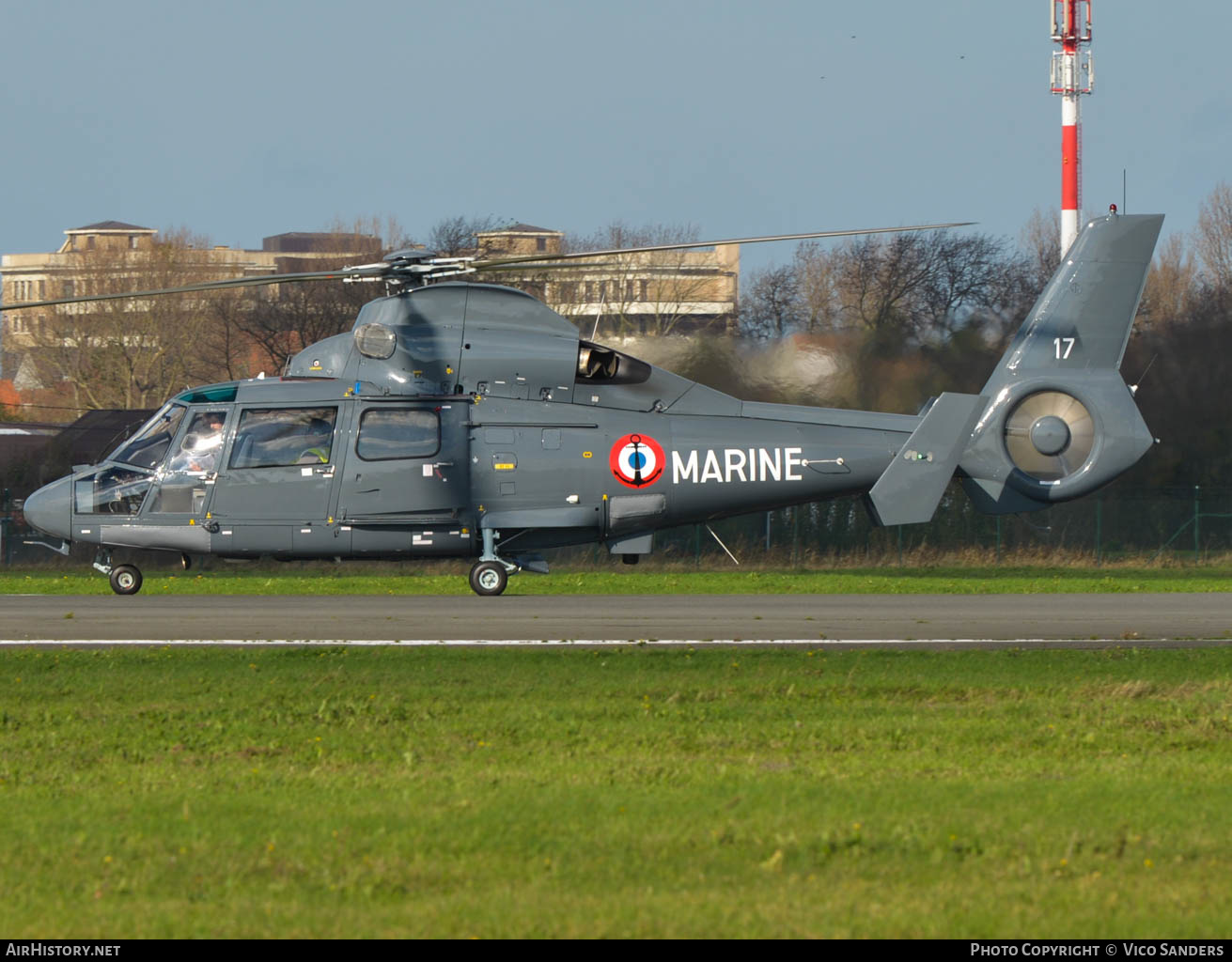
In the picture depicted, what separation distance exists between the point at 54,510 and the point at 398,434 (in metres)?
5.20

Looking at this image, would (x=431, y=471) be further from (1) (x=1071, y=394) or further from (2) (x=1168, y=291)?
(2) (x=1168, y=291)

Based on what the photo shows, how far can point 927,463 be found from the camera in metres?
20.9

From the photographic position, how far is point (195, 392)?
69.4 ft

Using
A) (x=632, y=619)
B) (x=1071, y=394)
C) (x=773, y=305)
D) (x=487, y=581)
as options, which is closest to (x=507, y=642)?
(x=632, y=619)

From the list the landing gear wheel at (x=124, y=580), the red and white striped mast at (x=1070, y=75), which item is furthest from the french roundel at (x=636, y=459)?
the red and white striped mast at (x=1070, y=75)

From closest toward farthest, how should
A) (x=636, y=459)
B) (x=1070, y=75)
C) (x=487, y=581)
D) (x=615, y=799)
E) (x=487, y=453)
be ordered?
(x=615, y=799), (x=487, y=453), (x=636, y=459), (x=487, y=581), (x=1070, y=75)

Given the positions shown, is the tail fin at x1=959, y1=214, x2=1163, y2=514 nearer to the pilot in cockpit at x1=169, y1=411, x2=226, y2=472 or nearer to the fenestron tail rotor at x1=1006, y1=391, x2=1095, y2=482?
the fenestron tail rotor at x1=1006, y1=391, x2=1095, y2=482

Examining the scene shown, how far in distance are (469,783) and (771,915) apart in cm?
297

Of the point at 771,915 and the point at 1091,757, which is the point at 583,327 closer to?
the point at 1091,757

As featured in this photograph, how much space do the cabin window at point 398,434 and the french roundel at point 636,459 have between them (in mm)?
2600

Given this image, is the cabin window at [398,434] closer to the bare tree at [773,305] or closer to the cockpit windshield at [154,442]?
the cockpit windshield at [154,442]

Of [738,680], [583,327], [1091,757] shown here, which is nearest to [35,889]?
[1091,757]

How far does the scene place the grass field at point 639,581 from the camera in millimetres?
24125

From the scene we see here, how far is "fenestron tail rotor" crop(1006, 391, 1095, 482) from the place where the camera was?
72.2ft
